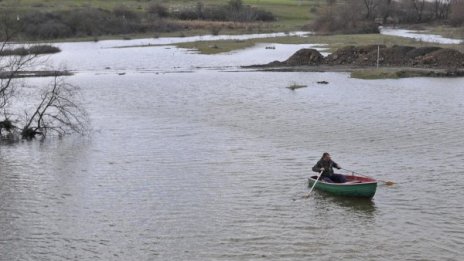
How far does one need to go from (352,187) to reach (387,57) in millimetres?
46233

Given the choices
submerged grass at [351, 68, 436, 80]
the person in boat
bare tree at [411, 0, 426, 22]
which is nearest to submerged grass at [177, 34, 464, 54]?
submerged grass at [351, 68, 436, 80]

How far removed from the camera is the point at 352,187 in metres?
26.4

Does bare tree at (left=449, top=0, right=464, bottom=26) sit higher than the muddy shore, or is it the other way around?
bare tree at (left=449, top=0, right=464, bottom=26)

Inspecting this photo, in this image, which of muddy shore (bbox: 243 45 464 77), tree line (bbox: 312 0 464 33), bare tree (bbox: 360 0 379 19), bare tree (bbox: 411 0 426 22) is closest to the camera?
muddy shore (bbox: 243 45 464 77)

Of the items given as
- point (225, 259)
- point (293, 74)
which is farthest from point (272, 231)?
point (293, 74)

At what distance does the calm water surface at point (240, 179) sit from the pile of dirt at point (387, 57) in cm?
1115

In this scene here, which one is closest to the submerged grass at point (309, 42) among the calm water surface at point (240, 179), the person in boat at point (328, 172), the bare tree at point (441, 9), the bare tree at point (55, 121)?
the calm water surface at point (240, 179)

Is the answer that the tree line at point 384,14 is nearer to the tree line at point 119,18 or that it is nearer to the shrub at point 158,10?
the tree line at point 119,18

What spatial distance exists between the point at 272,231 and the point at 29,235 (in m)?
8.48

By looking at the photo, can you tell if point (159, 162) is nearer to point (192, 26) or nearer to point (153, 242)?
point (153, 242)

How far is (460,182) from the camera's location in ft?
93.7

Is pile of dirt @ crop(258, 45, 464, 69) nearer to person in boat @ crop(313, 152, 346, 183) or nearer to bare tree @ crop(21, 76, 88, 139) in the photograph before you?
bare tree @ crop(21, 76, 88, 139)

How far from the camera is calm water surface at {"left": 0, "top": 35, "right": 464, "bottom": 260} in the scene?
22.2 m

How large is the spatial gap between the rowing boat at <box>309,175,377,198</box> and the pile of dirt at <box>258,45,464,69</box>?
140ft
